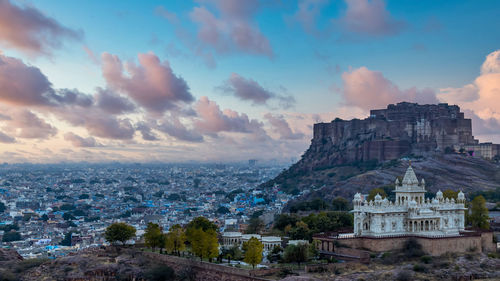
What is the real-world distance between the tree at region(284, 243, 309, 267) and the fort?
6819cm

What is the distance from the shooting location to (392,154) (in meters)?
109

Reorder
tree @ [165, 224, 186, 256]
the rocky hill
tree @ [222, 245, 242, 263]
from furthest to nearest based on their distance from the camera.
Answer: the rocky hill, tree @ [165, 224, 186, 256], tree @ [222, 245, 242, 263]

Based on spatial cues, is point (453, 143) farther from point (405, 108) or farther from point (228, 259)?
point (228, 259)

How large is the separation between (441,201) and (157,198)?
119m

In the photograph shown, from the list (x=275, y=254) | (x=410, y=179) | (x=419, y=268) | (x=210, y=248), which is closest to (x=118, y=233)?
(x=210, y=248)

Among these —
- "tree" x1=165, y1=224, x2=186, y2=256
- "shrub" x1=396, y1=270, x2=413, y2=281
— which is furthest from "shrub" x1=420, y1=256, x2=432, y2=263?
"tree" x1=165, y1=224, x2=186, y2=256

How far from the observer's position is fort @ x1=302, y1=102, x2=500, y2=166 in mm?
103750

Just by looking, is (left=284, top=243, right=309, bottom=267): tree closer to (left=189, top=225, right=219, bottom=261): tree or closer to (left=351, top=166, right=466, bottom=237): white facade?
(left=351, top=166, right=466, bottom=237): white facade

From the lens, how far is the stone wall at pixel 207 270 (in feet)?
131

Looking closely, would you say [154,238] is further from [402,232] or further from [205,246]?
[402,232]

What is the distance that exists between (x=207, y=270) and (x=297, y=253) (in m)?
7.29

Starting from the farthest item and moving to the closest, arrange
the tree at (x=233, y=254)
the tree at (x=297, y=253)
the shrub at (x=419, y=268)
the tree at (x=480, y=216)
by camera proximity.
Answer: the tree at (x=480, y=216), the tree at (x=233, y=254), the tree at (x=297, y=253), the shrub at (x=419, y=268)

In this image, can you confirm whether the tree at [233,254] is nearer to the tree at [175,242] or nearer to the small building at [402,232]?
the tree at [175,242]

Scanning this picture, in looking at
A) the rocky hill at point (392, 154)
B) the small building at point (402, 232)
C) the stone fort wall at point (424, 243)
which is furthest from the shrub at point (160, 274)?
the rocky hill at point (392, 154)
